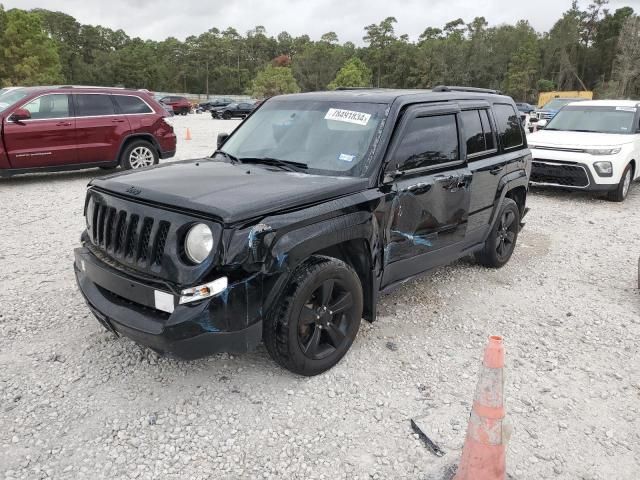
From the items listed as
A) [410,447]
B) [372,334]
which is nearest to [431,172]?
[372,334]

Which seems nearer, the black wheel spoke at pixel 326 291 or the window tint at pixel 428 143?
the black wheel spoke at pixel 326 291

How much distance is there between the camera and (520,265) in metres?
5.87

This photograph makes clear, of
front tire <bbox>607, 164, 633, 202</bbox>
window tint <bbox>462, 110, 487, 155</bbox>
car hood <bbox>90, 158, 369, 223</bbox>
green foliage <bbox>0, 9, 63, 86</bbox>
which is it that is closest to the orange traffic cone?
car hood <bbox>90, 158, 369, 223</bbox>

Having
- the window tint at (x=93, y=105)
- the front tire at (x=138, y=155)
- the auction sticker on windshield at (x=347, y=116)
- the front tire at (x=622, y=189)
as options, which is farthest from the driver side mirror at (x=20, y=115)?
A: the front tire at (x=622, y=189)

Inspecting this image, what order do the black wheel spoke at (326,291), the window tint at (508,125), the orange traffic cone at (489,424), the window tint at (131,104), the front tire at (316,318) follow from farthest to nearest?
the window tint at (131,104) → the window tint at (508,125) → the black wheel spoke at (326,291) → the front tire at (316,318) → the orange traffic cone at (489,424)

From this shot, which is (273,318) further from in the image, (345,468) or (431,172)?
(431,172)

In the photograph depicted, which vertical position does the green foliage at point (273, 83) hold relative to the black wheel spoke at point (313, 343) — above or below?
above

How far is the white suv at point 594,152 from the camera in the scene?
8.84m

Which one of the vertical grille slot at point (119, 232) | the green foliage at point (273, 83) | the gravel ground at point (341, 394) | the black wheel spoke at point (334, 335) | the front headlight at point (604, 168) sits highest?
the green foliage at point (273, 83)

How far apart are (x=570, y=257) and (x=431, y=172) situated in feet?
10.1

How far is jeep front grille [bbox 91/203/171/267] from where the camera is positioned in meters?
2.90

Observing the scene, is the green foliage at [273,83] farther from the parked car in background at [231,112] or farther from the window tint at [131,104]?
the window tint at [131,104]

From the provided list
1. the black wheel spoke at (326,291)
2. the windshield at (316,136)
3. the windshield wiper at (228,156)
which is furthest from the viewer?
the windshield wiper at (228,156)

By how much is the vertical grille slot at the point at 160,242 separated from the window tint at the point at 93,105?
7.78m
